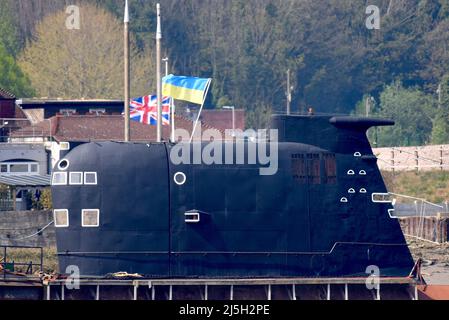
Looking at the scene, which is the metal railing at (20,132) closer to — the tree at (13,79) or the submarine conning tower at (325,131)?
the tree at (13,79)

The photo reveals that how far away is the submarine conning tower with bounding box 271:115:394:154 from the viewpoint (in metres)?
43.7

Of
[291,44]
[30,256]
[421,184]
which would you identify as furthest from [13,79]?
[30,256]

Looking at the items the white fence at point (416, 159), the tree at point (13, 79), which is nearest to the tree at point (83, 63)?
the tree at point (13, 79)

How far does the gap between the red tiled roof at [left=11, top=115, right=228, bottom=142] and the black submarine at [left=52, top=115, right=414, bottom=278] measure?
34.2 metres

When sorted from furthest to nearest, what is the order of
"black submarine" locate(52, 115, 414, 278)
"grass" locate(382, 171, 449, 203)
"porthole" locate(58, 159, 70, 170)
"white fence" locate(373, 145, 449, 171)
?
"white fence" locate(373, 145, 449, 171)
"grass" locate(382, 171, 449, 203)
"porthole" locate(58, 159, 70, 170)
"black submarine" locate(52, 115, 414, 278)

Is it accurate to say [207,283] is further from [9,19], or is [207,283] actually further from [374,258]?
[9,19]

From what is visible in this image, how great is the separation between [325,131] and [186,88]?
9913 millimetres

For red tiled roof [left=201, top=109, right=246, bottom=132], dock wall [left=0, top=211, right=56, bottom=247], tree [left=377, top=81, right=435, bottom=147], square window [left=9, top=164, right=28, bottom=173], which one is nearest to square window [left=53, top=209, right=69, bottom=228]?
dock wall [left=0, top=211, right=56, bottom=247]

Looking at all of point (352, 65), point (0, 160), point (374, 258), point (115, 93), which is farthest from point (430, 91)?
point (374, 258)

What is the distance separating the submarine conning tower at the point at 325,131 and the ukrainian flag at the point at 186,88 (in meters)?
7.57

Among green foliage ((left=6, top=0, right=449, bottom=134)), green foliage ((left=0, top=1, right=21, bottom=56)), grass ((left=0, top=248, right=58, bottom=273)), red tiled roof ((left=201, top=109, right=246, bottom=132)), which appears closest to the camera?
grass ((left=0, top=248, right=58, bottom=273))

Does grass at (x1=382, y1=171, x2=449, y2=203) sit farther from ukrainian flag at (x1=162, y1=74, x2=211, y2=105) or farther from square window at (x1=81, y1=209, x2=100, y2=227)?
square window at (x1=81, y1=209, x2=100, y2=227)

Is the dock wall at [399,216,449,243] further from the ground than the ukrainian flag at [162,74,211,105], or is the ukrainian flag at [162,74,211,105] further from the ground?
the ukrainian flag at [162,74,211,105]

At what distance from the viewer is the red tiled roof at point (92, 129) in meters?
77.4
